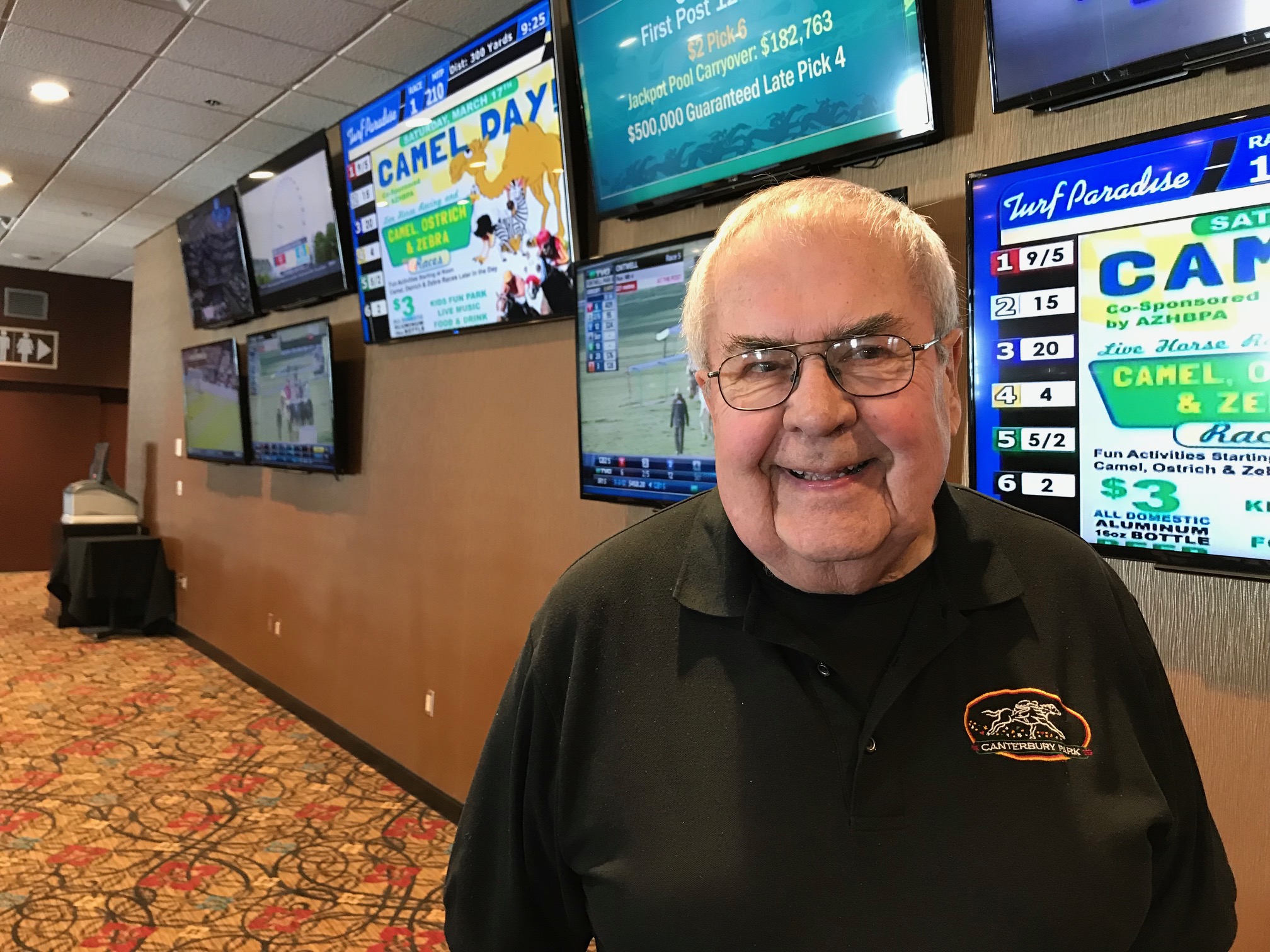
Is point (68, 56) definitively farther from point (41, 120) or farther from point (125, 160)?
point (125, 160)

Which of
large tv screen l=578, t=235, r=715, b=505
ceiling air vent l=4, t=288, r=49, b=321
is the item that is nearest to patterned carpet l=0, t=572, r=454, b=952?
large tv screen l=578, t=235, r=715, b=505

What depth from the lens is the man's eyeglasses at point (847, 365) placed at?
948 mm

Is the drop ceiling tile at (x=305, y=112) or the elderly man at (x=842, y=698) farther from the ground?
the drop ceiling tile at (x=305, y=112)

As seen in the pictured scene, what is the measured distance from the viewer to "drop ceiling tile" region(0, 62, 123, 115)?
3783 millimetres

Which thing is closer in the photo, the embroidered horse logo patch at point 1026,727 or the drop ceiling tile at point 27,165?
the embroidered horse logo patch at point 1026,727

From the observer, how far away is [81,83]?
3.89 m

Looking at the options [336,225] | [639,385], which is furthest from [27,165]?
[639,385]

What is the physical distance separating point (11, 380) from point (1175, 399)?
1005cm

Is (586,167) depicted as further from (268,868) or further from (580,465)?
(268,868)

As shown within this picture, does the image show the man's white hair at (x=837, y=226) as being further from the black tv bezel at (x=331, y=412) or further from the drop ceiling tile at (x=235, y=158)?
the drop ceiling tile at (x=235, y=158)

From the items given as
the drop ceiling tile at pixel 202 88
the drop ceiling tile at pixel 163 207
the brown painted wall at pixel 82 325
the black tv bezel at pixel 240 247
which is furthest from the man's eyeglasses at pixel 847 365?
the brown painted wall at pixel 82 325

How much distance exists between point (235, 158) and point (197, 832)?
346 cm

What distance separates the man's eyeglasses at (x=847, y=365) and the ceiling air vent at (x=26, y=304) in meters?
9.79

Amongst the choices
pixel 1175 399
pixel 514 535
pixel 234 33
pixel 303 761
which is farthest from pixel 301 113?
pixel 1175 399
